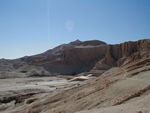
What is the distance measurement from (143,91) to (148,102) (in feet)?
4.34

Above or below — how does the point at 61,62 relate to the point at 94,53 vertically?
below

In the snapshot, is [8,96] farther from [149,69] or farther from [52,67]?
[52,67]

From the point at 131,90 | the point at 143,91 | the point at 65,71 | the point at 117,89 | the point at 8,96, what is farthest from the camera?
the point at 65,71

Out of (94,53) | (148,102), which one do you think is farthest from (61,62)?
(148,102)

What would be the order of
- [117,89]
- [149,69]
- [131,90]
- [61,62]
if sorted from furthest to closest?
[61,62] → [149,69] → [117,89] → [131,90]

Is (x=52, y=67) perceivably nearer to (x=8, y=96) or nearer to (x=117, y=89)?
(x=8, y=96)

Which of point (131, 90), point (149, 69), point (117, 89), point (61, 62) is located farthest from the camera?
point (61, 62)

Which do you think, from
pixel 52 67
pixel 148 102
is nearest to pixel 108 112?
Result: pixel 148 102

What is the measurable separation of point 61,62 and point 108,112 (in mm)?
48351

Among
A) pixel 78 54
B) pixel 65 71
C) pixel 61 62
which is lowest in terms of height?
pixel 65 71

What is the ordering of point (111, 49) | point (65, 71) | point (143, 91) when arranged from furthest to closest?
point (65, 71)
point (111, 49)
point (143, 91)

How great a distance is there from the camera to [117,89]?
240 inches

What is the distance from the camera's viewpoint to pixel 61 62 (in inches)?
2032

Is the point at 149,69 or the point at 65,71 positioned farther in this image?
the point at 65,71
